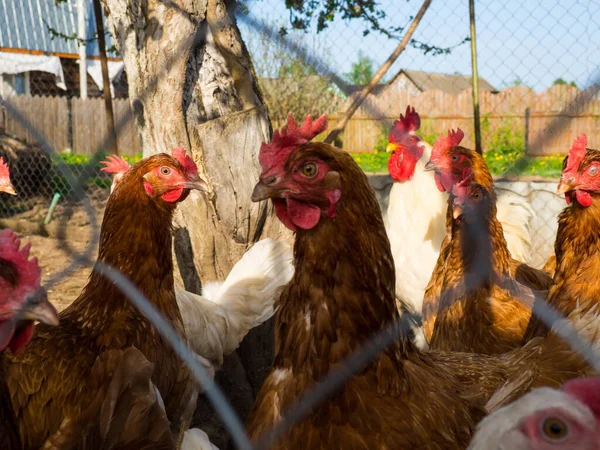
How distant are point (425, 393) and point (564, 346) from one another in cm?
64

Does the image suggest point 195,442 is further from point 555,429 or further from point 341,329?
point 555,429

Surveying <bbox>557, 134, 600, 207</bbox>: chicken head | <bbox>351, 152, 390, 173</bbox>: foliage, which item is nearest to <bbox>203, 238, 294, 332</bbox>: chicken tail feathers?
<bbox>557, 134, 600, 207</bbox>: chicken head

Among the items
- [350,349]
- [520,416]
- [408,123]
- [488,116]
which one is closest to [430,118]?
[488,116]

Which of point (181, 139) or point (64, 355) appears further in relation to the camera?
point (181, 139)

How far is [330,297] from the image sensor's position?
1.56 metres

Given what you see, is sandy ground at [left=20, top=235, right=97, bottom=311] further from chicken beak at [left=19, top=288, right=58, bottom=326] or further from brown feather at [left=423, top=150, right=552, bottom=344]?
chicken beak at [left=19, top=288, right=58, bottom=326]

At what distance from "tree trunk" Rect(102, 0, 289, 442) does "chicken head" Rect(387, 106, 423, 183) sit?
1097 mm

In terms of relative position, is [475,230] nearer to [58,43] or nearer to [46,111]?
[46,111]

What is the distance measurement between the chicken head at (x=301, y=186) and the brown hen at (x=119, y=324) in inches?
31.1

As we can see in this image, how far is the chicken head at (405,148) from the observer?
383 cm

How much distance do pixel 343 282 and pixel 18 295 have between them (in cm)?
77

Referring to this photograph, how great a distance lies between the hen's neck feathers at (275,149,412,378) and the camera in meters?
1.56

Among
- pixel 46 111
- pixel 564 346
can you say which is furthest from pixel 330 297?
pixel 46 111

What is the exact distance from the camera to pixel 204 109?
2.98 m
